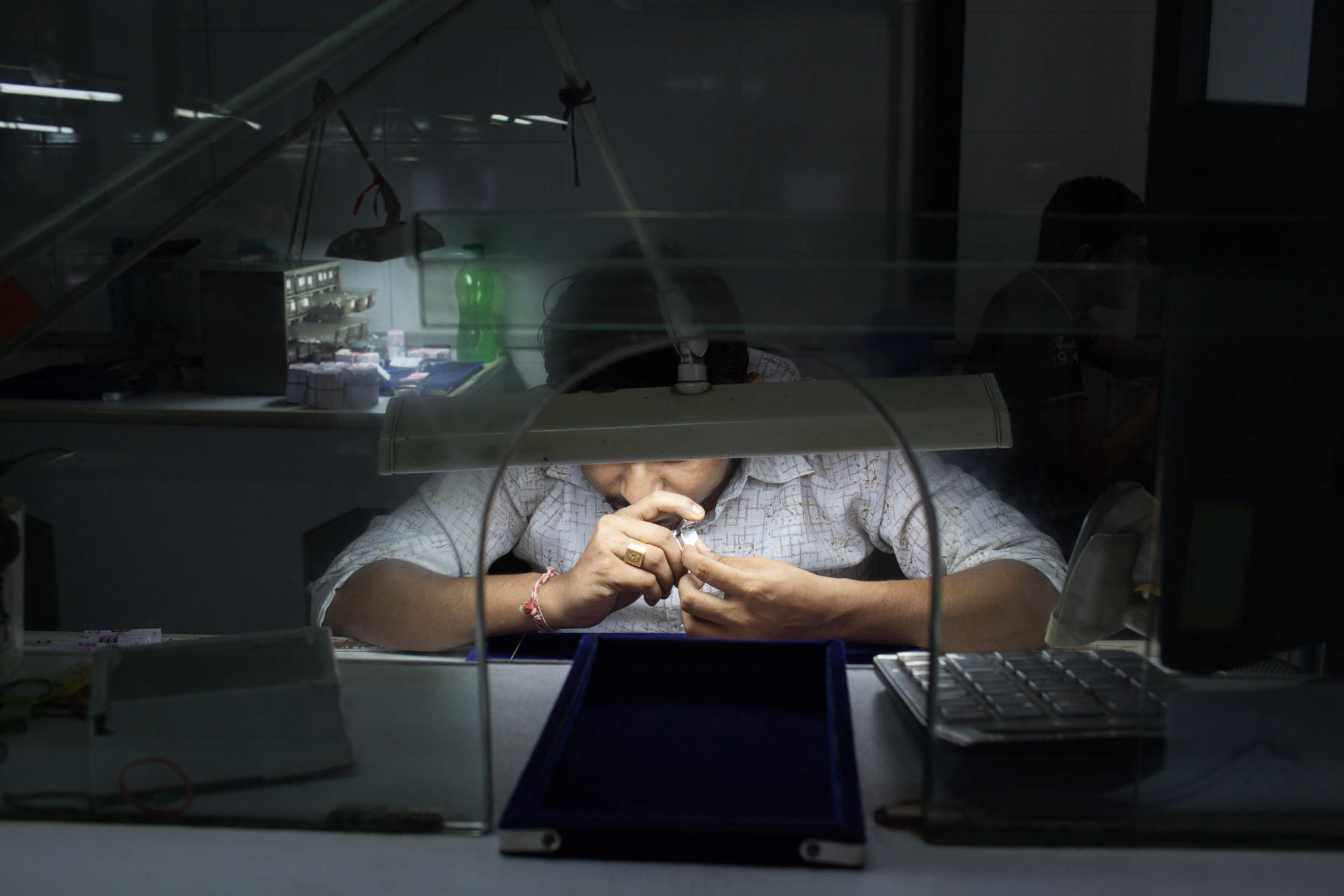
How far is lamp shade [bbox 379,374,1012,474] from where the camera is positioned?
86 cm

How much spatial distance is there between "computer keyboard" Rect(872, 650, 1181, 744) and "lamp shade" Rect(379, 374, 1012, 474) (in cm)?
23

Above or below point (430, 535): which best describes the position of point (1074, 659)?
below

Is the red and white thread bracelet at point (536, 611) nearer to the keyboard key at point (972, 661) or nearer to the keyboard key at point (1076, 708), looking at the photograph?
the keyboard key at point (972, 661)

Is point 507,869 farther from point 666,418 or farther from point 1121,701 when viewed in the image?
point 1121,701

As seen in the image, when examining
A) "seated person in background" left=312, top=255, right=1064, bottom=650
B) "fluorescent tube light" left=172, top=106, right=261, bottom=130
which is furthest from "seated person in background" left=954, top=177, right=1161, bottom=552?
"fluorescent tube light" left=172, top=106, right=261, bottom=130

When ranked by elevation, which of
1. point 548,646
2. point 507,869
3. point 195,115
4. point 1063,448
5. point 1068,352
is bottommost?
point 548,646

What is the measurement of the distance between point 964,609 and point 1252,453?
1.55 feet

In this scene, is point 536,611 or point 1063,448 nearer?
point 1063,448

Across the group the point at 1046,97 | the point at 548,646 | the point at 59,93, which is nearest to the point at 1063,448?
the point at 1046,97

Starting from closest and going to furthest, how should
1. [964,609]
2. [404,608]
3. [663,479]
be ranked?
1. [404,608]
2. [964,609]
3. [663,479]

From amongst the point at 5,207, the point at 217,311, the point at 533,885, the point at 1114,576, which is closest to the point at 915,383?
the point at 1114,576

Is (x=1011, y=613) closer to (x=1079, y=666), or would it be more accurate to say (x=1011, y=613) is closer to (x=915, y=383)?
(x=1079, y=666)

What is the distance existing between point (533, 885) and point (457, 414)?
42cm

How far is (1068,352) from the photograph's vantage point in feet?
2.75
